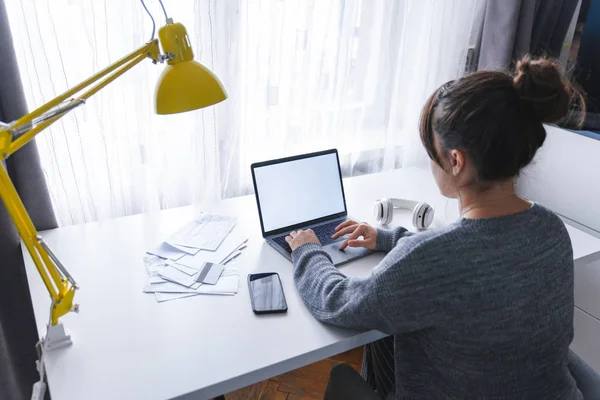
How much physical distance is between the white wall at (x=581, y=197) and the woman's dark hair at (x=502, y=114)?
86cm

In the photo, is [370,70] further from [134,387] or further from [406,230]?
[134,387]

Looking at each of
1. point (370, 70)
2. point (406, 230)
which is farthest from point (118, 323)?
point (370, 70)

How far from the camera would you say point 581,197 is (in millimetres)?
1799

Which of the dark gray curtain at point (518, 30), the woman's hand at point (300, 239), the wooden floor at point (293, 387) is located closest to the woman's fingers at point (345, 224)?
the woman's hand at point (300, 239)

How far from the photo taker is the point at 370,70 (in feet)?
6.26

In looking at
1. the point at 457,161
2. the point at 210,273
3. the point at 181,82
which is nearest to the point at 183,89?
the point at 181,82

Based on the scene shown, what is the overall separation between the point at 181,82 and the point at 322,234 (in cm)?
61

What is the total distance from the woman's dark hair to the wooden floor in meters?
1.23

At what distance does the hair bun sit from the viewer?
0.90 metres

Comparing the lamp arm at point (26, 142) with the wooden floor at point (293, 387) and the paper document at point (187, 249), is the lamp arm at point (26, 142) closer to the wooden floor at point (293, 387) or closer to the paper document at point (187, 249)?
the paper document at point (187, 249)

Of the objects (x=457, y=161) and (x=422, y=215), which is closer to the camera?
(x=457, y=161)

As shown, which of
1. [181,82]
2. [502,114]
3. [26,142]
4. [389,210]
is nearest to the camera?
[26,142]

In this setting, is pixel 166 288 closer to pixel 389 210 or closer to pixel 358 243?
pixel 358 243

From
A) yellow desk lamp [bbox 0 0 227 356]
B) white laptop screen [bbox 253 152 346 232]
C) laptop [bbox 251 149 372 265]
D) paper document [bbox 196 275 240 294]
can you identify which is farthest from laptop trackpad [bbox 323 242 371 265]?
yellow desk lamp [bbox 0 0 227 356]
